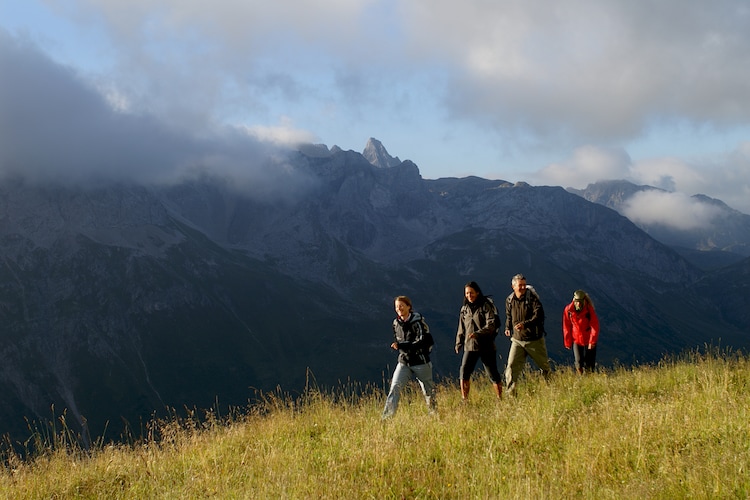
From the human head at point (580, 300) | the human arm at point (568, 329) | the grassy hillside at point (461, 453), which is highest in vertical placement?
the human head at point (580, 300)

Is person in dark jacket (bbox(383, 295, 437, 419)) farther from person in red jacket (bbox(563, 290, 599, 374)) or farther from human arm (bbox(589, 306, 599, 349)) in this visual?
human arm (bbox(589, 306, 599, 349))

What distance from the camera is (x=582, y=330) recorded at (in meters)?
13.6

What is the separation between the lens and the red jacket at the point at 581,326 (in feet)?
43.9

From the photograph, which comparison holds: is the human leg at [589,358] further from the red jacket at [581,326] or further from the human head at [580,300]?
the human head at [580,300]

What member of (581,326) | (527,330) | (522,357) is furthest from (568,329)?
(522,357)

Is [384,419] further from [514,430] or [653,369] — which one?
[653,369]

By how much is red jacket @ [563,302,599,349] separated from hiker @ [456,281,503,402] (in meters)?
3.25

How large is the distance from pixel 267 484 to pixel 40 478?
125 inches

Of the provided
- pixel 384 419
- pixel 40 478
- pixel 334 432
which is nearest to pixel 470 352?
pixel 384 419

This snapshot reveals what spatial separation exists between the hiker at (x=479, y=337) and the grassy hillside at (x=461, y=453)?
78cm

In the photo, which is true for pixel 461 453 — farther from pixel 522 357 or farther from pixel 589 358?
pixel 589 358

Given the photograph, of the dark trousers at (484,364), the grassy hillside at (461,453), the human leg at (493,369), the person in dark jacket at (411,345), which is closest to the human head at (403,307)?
the person in dark jacket at (411,345)

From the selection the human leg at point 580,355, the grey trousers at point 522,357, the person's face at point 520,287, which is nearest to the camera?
the grey trousers at point 522,357

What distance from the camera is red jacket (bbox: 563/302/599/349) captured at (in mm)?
13367
